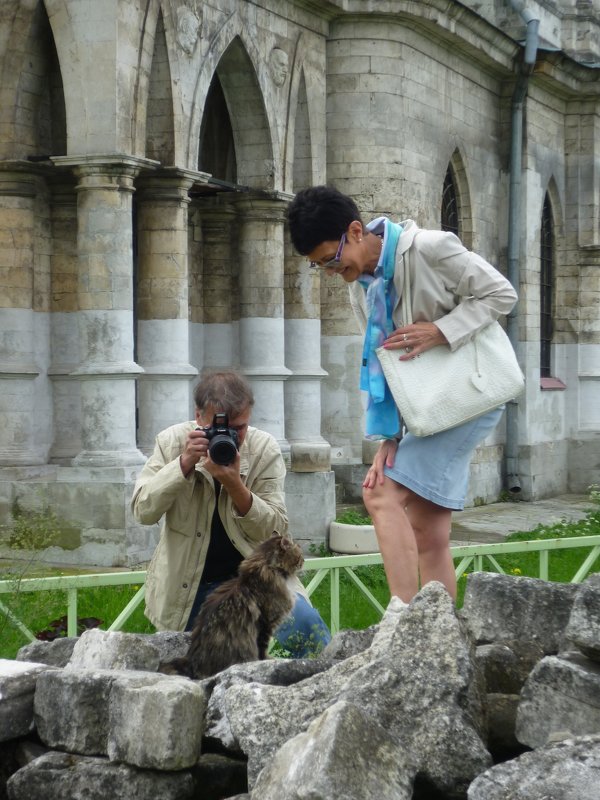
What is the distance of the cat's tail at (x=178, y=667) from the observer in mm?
4961

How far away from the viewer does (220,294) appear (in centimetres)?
1484

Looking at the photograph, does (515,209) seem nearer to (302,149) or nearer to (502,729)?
(302,149)

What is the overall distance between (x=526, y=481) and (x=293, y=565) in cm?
1456

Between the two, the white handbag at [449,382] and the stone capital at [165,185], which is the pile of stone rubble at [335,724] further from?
the stone capital at [165,185]

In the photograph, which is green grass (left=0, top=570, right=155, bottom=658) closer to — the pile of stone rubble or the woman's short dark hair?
the pile of stone rubble

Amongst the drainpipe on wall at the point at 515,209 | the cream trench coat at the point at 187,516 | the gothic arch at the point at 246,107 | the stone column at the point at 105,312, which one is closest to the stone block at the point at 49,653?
the cream trench coat at the point at 187,516

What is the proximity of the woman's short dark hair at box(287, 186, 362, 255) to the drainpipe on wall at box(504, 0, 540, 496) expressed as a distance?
46.8 ft

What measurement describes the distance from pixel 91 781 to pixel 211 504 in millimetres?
1795

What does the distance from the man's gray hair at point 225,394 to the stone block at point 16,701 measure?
1.45m

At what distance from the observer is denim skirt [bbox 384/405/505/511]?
498 cm

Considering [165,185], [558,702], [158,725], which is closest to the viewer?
[558,702]

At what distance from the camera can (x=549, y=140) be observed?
2047 cm

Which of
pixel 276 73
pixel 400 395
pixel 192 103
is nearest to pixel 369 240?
pixel 400 395

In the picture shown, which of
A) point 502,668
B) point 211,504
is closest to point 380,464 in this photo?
point 502,668
